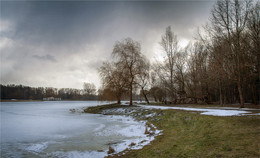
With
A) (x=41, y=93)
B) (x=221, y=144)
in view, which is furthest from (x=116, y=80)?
Answer: (x=41, y=93)

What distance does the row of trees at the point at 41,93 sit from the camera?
370 feet

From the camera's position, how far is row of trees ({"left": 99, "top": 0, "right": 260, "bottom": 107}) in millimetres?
15509

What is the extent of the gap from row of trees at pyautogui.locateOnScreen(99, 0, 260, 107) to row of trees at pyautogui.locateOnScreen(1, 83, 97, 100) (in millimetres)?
72962

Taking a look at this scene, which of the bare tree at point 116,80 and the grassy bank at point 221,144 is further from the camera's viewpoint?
the bare tree at point 116,80

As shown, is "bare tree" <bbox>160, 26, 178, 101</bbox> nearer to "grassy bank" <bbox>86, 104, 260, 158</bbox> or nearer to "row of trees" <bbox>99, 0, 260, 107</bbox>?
"row of trees" <bbox>99, 0, 260, 107</bbox>

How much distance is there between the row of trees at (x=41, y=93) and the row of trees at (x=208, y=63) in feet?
239

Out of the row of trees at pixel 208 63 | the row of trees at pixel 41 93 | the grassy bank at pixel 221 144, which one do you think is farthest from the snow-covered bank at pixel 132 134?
the row of trees at pixel 41 93

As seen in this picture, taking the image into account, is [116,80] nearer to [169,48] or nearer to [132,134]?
[169,48]

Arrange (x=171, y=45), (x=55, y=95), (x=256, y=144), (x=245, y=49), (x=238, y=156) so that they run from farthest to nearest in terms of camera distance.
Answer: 1. (x=55, y=95)
2. (x=171, y=45)
3. (x=245, y=49)
4. (x=256, y=144)
5. (x=238, y=156)

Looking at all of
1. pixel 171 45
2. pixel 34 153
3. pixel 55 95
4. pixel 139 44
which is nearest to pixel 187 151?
pixel 34 153

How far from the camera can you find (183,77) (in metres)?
31.6

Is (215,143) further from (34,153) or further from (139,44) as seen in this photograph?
(139,44)

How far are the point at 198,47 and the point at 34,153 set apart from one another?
3062 centimetres

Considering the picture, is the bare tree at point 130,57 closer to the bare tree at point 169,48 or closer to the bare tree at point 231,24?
the bare tree at point 169,48
